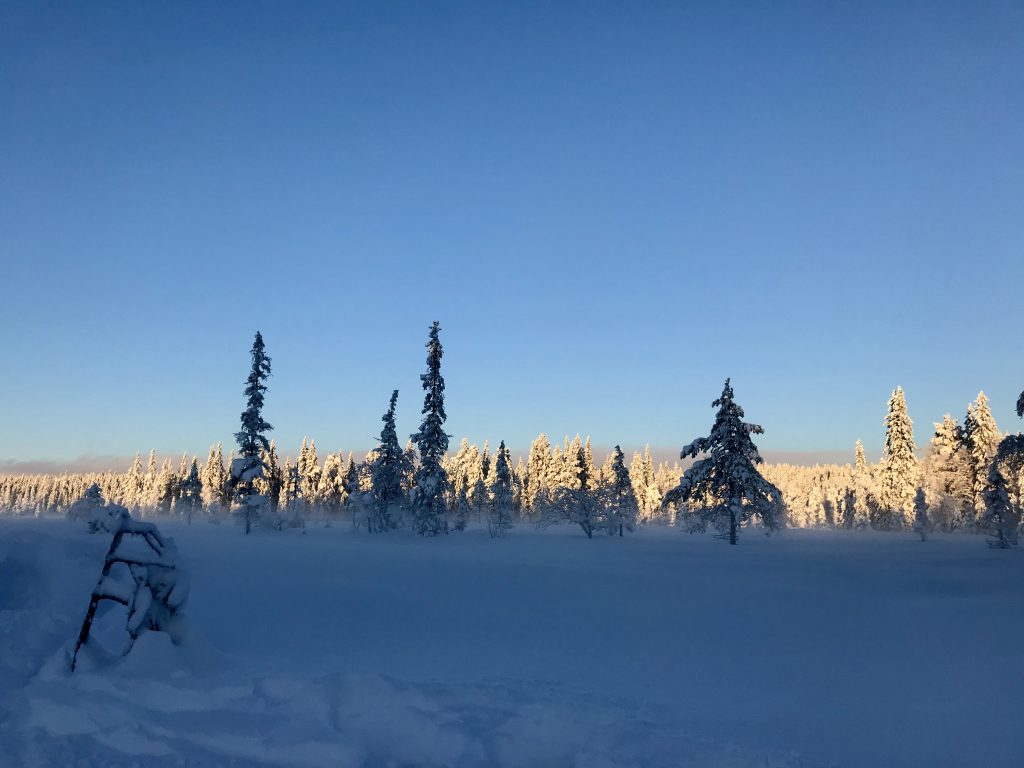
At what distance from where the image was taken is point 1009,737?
240 inches

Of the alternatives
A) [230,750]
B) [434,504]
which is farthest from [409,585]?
[434,504]

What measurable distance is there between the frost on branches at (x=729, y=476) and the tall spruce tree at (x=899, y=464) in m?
35.2

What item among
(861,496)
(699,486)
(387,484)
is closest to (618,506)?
(699,486)

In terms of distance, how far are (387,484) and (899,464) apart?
52501 millimetres

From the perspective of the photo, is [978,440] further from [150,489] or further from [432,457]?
A: [150,489]

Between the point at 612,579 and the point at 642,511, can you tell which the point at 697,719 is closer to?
the point at 612,579

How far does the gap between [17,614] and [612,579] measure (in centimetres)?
1356

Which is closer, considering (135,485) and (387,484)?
(387,484)

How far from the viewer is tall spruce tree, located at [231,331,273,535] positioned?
40125mm

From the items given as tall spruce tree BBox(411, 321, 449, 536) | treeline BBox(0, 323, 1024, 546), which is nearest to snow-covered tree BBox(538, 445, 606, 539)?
treeline BBox(0, 323, 1024, 546)

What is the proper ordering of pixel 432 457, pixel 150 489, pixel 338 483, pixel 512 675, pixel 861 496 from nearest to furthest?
pixel 512 675, pixel 432 457, pixel 861 496, pixel 338 483, pixel 150 489

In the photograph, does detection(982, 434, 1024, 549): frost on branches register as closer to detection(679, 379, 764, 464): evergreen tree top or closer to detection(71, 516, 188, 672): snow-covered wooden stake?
detection(679, 379, 764, 464): evergreen tree top

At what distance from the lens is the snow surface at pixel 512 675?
5.66 metres

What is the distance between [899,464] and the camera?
61.6 m
